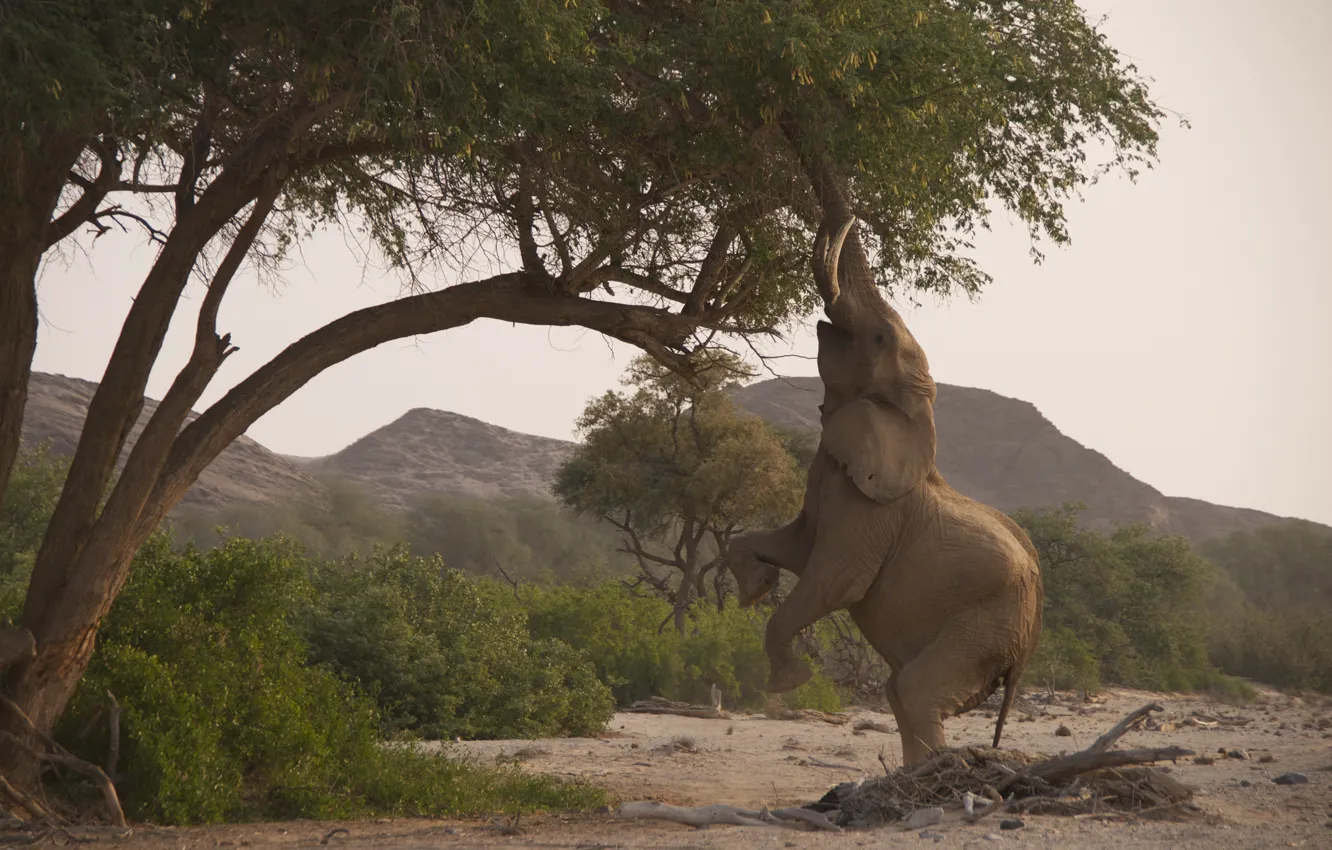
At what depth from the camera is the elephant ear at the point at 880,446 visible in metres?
8.04

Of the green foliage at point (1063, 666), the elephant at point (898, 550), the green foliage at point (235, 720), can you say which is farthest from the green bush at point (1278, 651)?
the green foliage at point (235, 720)

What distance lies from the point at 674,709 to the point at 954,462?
7713 centimetres

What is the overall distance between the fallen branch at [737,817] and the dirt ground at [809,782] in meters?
0.07

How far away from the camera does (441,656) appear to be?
504 inches

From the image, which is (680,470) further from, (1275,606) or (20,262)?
(1275,606)

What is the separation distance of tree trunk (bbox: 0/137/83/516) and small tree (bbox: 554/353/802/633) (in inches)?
621

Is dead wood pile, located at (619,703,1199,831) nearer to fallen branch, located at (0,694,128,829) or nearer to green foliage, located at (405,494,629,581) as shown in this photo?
fallen branch, located at (0,694,128,829)

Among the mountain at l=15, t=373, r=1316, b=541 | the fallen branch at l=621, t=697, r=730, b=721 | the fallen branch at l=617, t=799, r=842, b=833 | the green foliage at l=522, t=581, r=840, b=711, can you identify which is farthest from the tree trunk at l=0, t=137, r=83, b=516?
the mountain at l=15, t=373, r=1316, b=541

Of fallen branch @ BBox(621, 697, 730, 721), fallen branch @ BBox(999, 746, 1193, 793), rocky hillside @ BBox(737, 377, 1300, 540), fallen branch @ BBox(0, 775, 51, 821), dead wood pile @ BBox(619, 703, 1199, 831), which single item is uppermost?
rocky hillside @ BBox(737, 377, 1300, 540)

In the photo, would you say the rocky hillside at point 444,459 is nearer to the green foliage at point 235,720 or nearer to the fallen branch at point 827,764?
the fallen branch at point 827,764

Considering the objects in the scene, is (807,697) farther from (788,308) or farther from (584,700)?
(788,308)

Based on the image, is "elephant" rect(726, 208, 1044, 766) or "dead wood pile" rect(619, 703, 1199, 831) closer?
"dead wood pile" rect(619, 703, 1199, 831)

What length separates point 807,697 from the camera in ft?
58.4

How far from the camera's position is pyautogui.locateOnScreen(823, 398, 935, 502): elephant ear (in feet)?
26.4
